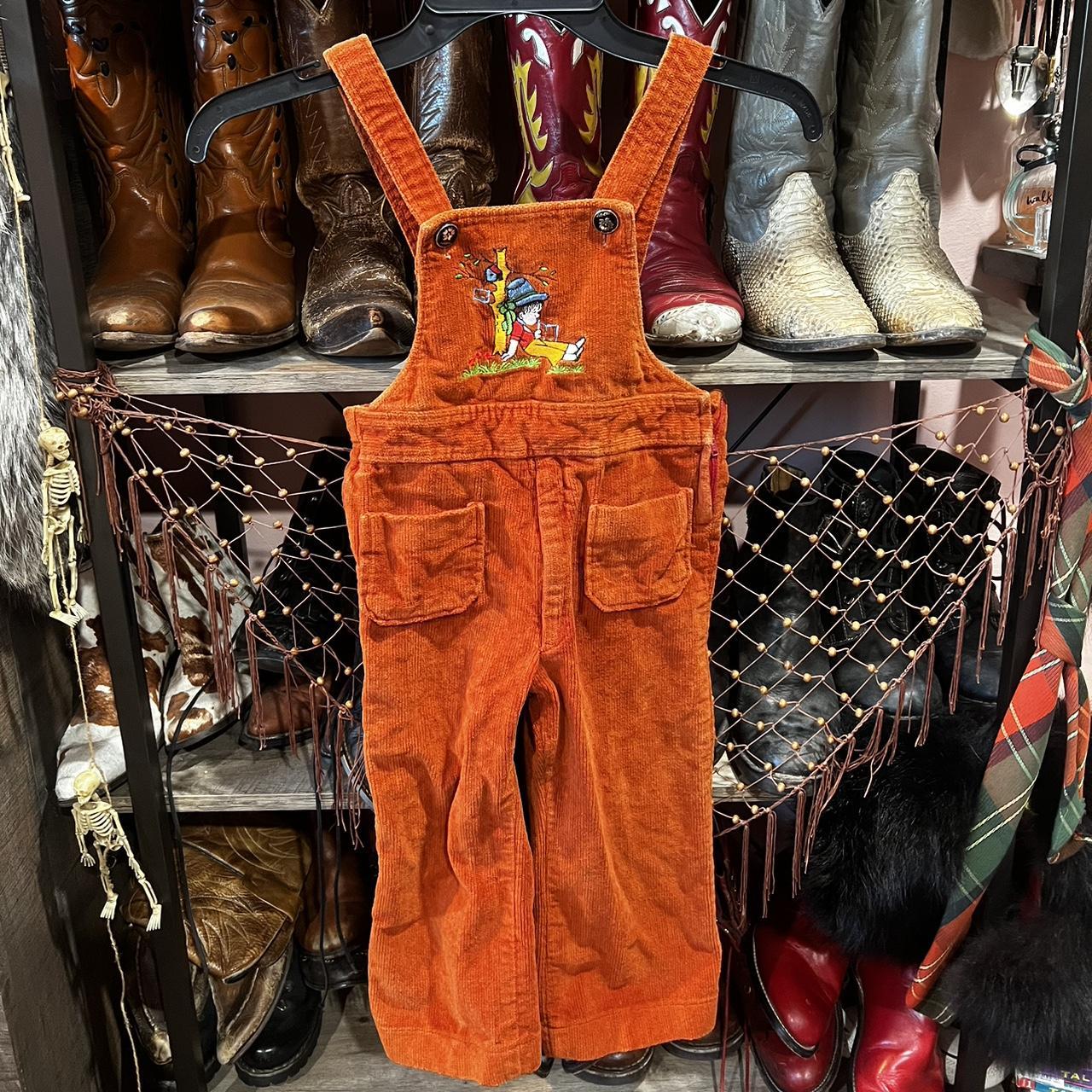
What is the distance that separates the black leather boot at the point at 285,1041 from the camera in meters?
1.25

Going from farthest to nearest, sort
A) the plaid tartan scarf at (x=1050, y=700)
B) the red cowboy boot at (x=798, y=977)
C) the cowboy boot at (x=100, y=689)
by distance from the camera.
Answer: the red cowboy boot at (x=798, y=977)
the cowboy boot at (x=100, y=689)
the plaid tartan scarf at (x=1050, y=700)

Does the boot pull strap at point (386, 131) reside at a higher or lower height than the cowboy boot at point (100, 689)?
higher

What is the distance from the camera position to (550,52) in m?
0.95

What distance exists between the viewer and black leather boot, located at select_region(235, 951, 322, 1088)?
1.25 metres

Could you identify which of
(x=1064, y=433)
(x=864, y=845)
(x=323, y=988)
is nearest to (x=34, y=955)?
(x=323, y=988)

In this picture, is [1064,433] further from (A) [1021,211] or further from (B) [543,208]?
(B) [543,208]

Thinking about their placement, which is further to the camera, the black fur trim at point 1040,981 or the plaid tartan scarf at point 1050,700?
the black fur trim at point 1040,981

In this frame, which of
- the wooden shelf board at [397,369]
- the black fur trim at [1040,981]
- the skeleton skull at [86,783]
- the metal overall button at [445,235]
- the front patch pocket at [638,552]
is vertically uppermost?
the metal overall button at [445,235]

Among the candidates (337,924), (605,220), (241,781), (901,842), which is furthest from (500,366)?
(337,924)

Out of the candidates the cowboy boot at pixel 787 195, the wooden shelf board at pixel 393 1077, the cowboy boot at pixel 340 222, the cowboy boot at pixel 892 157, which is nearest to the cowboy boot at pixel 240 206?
the cowboy boot at pixel 340 222

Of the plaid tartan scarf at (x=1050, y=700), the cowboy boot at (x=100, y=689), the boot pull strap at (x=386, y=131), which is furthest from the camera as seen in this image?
the cowboy boot at (x=100, y=689)

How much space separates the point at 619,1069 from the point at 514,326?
3.27ft

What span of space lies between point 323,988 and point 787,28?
1.29 metres

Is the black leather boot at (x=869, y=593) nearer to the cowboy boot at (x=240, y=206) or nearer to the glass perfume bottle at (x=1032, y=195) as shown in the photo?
the glass perfume bottle at (x=1032, y=195)
